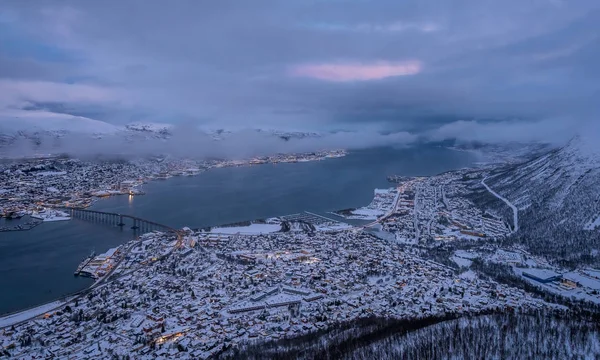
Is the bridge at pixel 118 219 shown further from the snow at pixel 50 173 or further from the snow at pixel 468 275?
the snow at pixel 468 275

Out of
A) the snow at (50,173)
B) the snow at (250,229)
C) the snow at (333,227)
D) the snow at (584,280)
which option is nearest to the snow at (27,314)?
the snow at (250,229)

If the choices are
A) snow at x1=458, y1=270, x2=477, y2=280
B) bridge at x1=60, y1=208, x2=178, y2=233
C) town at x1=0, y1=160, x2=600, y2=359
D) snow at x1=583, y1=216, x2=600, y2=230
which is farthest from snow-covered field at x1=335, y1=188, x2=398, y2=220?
bridge at x1=60, y1=208, x2=178, y2=233

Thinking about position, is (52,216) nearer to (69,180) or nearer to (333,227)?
(69,180)

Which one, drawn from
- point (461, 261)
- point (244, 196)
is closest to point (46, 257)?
point (244, 196)

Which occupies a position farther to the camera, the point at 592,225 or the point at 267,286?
the point at 592,225

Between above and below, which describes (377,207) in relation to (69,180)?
below

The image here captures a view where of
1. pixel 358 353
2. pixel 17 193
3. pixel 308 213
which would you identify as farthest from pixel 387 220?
pixel 17 193

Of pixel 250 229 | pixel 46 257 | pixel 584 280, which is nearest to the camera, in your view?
pixel 584 280
